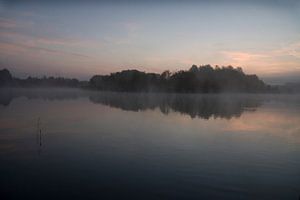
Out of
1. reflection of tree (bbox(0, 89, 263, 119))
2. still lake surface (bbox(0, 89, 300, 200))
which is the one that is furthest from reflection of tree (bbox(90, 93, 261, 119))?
still lake surface (bbox(0, 89, 300, 200))

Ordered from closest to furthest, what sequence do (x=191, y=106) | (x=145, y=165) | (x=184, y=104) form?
1. (x=145, y=165)
2. (x=191, y=106)
3. (x=184, y=104)

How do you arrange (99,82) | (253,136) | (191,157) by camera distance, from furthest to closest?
(99,82)
(253,136)
(191,157)

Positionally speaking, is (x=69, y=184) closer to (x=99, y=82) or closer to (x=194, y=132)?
(x=194, y=132)

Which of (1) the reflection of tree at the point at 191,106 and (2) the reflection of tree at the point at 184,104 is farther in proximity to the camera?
(2) the reflection of tree at the point at 184,104

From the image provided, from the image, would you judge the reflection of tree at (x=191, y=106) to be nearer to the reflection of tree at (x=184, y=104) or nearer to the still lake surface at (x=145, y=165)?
the reflection of tree at (x=184, y=104)

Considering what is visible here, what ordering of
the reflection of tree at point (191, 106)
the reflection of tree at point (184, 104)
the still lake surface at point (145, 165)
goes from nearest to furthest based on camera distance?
1. the still lake surface at point (145, 165)
2. the reflection of tree at point (191, 106)
3. the reflection of tree at point (184, 104)

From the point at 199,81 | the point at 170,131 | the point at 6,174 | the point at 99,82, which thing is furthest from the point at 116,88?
the point at 6,174

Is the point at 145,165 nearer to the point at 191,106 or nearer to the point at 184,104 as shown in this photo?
the point at 191,106

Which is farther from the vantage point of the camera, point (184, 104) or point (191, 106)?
point (184, 104)

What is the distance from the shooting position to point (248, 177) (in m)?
7.29

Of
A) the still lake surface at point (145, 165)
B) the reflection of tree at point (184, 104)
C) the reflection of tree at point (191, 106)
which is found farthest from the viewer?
the reflection of tree at point (184, 104)

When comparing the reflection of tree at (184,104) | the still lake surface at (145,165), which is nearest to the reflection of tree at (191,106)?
the reflection of tree at (184,104)

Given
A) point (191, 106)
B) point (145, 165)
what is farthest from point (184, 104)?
point (145, 165)

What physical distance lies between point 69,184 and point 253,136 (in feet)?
30.2
